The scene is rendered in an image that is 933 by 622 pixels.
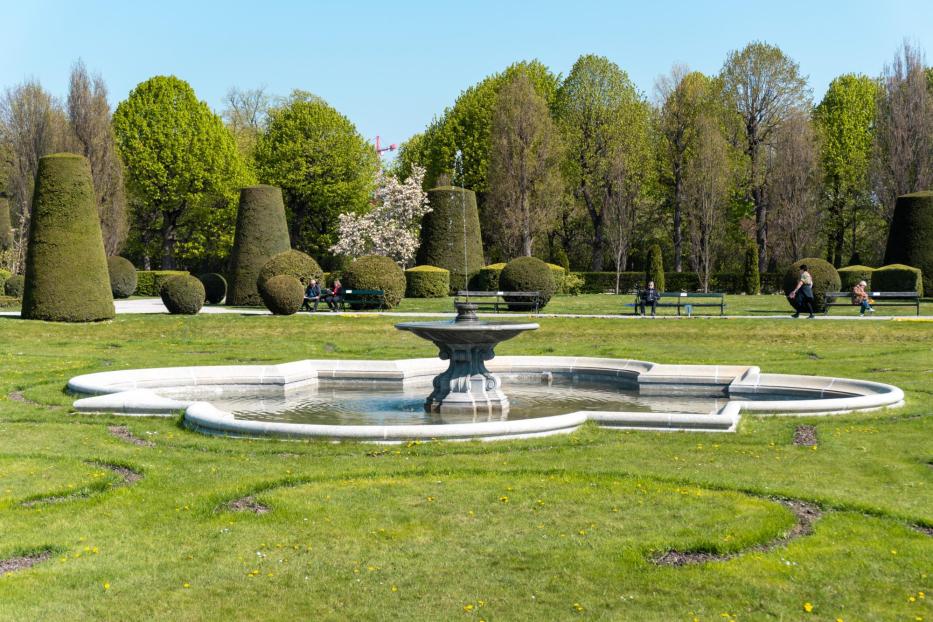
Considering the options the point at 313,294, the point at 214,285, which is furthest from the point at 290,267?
the point at 214,285

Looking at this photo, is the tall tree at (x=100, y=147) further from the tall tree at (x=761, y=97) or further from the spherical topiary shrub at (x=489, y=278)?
the tall tree at (x=761, y=97)

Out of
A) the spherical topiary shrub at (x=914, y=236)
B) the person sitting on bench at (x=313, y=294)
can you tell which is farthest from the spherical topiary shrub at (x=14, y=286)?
the spherical topiary shrub at (x=914, y=236)

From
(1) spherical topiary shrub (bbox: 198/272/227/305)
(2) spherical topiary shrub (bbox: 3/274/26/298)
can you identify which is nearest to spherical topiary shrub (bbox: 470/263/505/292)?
(1) spherical topiary shrub (bbox: 198/272/227/305)

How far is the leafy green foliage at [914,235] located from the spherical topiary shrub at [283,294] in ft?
79.5

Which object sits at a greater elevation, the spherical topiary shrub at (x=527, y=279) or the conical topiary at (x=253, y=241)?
the conical topiary at (x=253, y=241)

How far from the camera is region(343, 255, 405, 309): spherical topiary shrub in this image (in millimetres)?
30391

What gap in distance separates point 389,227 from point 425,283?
1279 centimetres

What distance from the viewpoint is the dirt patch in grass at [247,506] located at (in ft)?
21.9

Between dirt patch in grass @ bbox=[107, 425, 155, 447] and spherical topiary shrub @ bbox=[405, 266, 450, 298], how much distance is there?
28260mm

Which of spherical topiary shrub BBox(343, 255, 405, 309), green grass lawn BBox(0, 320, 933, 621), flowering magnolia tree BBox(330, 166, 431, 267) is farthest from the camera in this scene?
flowering magnolia tree BBox(330, 166, 431, 267)

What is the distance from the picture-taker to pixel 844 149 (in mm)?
52219

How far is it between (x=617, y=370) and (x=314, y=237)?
44036 mm

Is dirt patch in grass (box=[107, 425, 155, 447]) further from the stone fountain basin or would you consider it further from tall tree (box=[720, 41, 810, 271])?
tall tree (box=[720, 41, 810, 271])

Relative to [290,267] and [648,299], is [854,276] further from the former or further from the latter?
[290,267]
